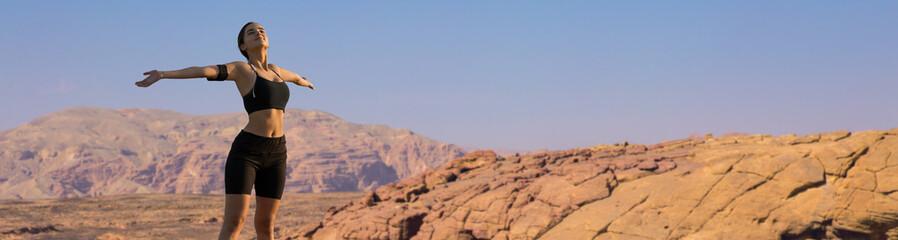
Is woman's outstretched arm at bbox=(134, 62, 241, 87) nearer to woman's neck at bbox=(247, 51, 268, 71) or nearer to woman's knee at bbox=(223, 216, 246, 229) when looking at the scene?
woman's neck at bbox=(247, 51, 268, 71)

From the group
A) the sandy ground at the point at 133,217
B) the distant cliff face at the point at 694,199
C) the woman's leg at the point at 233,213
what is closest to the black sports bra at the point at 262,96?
the woman's leg at the point at 233,213

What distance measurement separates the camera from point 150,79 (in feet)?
15.6

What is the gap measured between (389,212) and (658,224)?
798 cm

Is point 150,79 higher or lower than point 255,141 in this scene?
higher

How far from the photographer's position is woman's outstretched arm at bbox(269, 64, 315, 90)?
5.86 meters

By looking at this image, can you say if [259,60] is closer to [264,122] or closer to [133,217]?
[264,122]

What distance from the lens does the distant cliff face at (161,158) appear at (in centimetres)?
13550

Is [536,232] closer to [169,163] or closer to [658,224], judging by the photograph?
[658,224]

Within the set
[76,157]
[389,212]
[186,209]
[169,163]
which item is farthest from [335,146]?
[389,212]

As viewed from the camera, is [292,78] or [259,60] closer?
[259,60]

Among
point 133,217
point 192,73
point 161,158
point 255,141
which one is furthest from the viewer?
point 161,158

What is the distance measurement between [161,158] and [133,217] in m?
131

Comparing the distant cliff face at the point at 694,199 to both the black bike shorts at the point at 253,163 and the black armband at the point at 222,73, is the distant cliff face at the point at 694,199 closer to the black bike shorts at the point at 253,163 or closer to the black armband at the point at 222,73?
the black bike shorts at the point at 253,163

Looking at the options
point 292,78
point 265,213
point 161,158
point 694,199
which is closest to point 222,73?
point 292,78
